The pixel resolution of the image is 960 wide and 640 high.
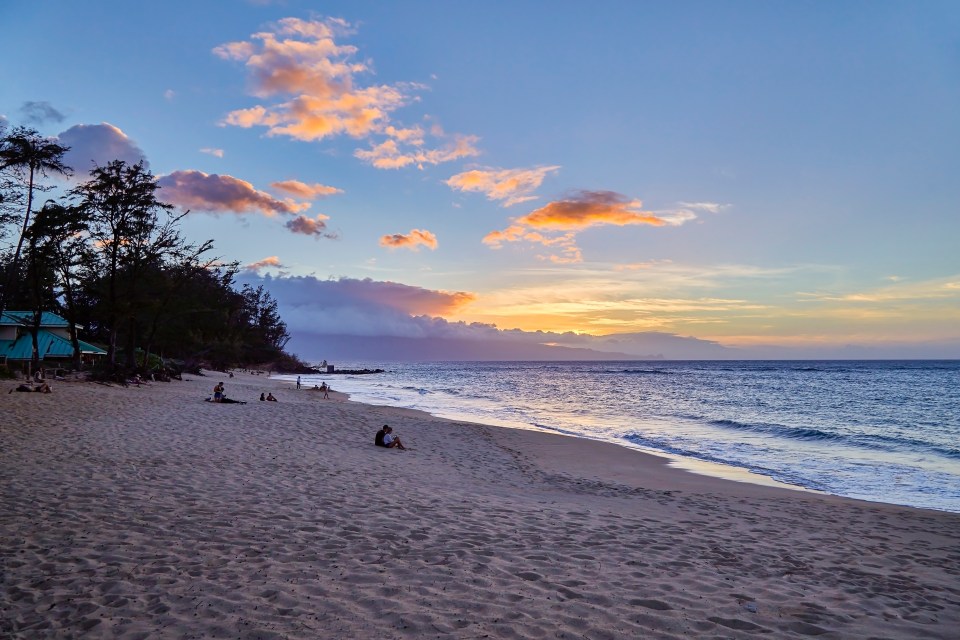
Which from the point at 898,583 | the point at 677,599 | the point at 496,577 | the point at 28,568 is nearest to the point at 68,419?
the point at 28,568

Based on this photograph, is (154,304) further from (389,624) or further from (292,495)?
(389,624)

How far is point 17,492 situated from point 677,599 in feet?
29.3

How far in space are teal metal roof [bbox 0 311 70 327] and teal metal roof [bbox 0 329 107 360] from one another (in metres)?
0.79

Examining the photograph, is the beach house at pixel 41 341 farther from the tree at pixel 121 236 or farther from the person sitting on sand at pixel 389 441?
the person sitting on sand at pixel 389 441

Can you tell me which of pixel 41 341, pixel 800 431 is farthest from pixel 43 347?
pixel 800 431

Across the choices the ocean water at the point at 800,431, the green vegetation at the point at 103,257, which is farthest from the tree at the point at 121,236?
the ocean water at the point at 800,431

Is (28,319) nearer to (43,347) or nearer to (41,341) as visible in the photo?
(43,347)

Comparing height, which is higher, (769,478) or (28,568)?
(28,568)

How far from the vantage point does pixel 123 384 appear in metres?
27.8

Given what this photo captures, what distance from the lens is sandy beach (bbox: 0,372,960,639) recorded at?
15.7 feet

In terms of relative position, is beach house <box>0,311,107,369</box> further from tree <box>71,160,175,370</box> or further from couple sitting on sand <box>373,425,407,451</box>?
couple sitting on sand <box>373,425,407,451</box>

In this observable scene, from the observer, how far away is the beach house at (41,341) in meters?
38.6

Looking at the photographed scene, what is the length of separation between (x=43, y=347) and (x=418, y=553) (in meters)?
46.9

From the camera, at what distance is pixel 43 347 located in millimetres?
40844
